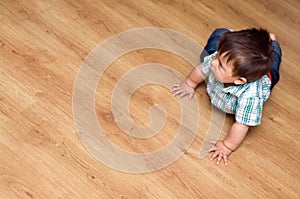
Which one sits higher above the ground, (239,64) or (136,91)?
(239,64)

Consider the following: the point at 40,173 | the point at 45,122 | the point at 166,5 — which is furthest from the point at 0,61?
the point at 166,5

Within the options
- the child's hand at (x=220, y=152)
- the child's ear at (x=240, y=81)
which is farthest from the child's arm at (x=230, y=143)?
the child's ear at (x=240, y=81)

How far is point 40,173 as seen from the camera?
37.9 inches

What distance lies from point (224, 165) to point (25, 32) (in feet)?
2.25

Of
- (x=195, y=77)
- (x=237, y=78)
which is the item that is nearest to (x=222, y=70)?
(x=237, y=78)

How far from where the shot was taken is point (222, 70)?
0.98 metres

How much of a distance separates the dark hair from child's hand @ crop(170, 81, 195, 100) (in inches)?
9.1

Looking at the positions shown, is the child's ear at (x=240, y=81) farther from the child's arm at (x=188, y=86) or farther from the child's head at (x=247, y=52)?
the child's arm at (x=188, y=86)

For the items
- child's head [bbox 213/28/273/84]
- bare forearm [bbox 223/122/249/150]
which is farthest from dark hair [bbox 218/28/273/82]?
bare forearm [bbox 223/122/249/150]

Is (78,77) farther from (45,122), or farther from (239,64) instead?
(239,64)

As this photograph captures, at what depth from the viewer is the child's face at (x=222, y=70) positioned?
0.96 meters

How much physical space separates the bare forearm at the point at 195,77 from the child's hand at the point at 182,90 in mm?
11

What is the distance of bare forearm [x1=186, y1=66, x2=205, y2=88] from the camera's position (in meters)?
1.12

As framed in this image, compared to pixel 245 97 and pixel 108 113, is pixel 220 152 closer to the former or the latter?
pixel 245 97
